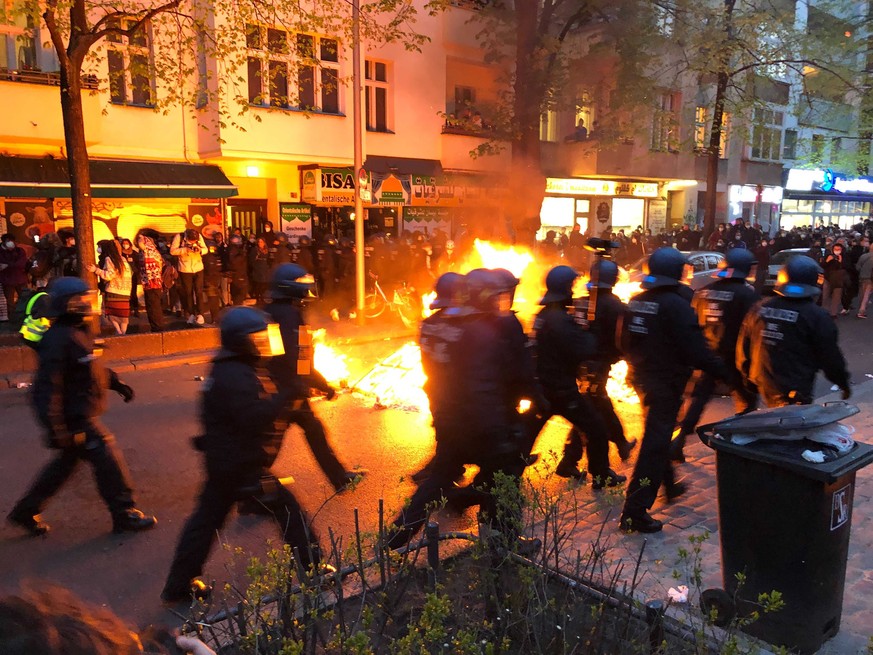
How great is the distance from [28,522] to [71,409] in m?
0.87

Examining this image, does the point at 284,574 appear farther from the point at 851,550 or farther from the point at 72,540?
the point at 851,550

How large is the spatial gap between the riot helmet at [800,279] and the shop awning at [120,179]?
1201 centimetres

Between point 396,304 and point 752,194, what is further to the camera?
point 752,194

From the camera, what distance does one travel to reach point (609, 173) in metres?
21.9

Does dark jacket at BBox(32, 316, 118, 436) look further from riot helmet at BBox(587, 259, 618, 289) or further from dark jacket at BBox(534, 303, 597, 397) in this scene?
riot helmet at BBox(587, 259, 618, 289)

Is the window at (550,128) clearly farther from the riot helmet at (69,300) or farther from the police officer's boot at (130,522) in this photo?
the police officer's boot at (130,522)

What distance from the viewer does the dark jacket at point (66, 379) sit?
4.53 meters

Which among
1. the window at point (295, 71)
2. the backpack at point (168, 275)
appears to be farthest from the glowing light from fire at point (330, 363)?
the window at point (295, 71)

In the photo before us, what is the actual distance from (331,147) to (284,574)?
46.9 feet

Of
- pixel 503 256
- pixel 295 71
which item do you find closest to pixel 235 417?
pixel 295 71

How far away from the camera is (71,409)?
461 cm

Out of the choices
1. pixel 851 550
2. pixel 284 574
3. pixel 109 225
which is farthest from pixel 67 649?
pixel 109 225

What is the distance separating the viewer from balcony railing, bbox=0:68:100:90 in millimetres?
12148

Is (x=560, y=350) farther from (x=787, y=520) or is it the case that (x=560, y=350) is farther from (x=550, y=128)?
(x=550, y=128)
